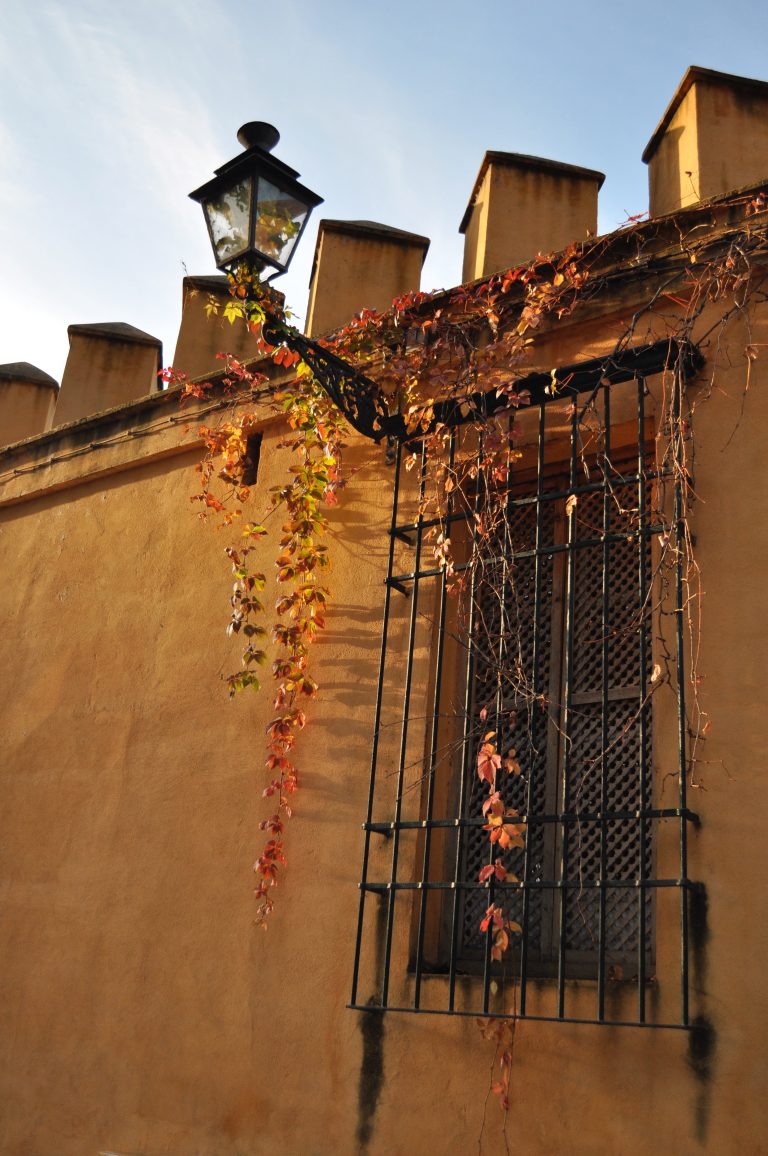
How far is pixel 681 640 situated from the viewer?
356cm

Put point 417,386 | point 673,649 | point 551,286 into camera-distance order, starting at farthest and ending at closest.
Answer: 1. point 417,386
2. point 551,286
3. point 673,649

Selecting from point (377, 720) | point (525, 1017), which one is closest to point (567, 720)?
point (377, 720)

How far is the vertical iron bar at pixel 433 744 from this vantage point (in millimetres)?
3779

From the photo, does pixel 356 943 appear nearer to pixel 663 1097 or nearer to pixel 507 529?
pixel 663 1097

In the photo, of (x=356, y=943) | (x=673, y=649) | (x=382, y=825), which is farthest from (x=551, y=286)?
(x=356, y=943)

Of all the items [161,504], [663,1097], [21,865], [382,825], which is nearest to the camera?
[663,1097]

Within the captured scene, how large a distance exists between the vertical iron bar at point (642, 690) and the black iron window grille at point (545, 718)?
12mm

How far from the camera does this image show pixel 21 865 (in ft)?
16.7

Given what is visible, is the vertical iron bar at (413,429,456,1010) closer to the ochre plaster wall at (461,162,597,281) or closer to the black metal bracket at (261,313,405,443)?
the black metal bracket at (261,313,405,443)

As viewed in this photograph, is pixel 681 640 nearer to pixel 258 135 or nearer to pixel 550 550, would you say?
pixel 550 550

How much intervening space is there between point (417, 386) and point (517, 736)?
4.78 ft

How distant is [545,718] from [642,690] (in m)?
0.60

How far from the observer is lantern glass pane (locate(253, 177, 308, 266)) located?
13.0 feet

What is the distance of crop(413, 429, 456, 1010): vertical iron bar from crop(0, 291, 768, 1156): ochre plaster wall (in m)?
0.20
